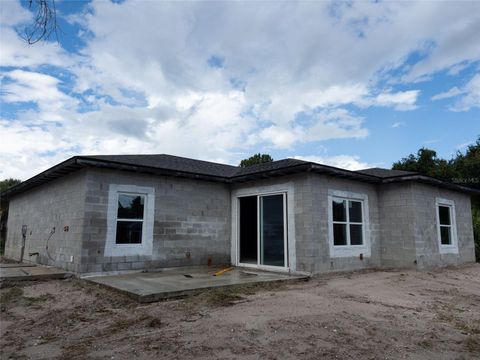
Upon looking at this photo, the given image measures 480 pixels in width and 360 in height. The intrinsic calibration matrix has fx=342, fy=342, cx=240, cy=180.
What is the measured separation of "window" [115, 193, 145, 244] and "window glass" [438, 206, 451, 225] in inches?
405

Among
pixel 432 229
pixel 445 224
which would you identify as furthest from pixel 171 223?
pixel 445 224

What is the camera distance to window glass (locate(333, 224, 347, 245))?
9.88 metres

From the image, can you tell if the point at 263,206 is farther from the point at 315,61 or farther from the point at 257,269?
the point at 315,61

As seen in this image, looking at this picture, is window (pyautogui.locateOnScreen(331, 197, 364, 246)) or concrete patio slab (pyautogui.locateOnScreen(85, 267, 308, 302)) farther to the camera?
window (pyautogui.locateOnScreen(331, 197, 364, 246))

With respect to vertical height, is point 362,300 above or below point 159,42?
below

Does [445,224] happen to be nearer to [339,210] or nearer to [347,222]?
[347,222]

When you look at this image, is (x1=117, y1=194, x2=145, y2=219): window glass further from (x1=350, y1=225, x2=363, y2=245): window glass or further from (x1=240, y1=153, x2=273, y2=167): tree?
(x1=240, y1=153, x2=273, y2=167): tree

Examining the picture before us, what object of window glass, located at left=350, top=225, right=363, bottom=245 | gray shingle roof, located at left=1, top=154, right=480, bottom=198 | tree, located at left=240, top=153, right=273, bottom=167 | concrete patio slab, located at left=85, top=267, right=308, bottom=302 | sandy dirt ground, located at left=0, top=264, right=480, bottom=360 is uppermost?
tree, located at left=240, top=153, right=273, bottom=167

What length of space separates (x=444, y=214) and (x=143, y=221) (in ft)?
35.0

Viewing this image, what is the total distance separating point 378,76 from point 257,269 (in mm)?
7972

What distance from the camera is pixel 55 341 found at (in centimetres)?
430

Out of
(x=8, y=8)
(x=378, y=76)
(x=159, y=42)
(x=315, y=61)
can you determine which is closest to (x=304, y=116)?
(x=378, y=76)

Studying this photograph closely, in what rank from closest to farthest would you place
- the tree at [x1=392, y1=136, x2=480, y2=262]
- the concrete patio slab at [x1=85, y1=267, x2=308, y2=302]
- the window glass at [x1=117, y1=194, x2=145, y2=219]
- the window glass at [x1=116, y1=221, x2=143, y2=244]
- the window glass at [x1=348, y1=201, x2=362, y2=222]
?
the concrete patio slab at [x1=85, y1=267, x2=308, y2=302]
the window glass at [x1=116, y1=221, x2=143, y2=244]
the window glass at [x1=117, y1=194, x2=145, y2=219]
the window glass at [x1=348, y1=201, x2=362, y2=222]
the tree at [x1=392, y1=136, x2=480, y2=262]

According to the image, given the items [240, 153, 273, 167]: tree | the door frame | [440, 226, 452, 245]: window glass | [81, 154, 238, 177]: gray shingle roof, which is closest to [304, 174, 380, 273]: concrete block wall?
the door frame
